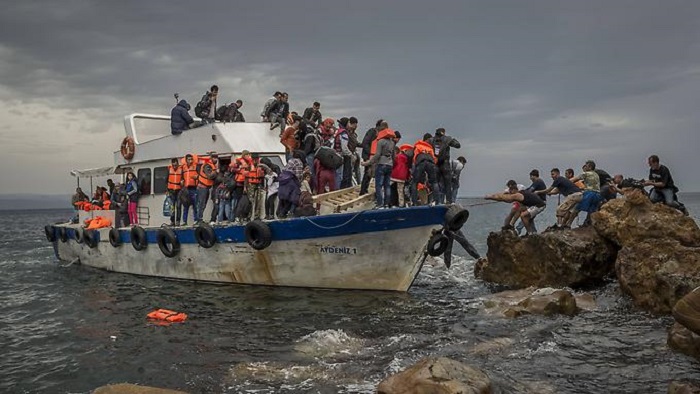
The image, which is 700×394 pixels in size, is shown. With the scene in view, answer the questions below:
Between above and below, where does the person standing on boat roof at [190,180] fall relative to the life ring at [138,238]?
above

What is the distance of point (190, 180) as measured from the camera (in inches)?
575

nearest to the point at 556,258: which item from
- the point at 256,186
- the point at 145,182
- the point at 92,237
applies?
the point at 256,186

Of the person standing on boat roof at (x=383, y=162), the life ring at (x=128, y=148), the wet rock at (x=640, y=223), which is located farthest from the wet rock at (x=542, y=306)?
the life ring at (x=128, y=148)

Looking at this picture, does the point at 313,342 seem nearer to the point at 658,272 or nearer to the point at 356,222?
the point at 356,222

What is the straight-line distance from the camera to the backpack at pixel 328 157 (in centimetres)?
1270

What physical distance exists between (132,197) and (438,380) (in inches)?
520

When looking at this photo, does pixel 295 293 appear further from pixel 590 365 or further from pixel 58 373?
pixel 590 365

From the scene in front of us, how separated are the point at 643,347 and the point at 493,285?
604cm

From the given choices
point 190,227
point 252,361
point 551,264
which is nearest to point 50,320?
point 190,227

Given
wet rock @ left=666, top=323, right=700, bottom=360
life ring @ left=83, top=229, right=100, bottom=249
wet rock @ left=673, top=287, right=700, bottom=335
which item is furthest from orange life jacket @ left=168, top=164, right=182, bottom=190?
wet rock @ left=673, top=287, right=700, bottom=335

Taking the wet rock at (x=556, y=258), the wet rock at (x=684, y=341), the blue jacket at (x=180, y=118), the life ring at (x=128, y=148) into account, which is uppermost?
the blue jacket at (x=180, y=118)

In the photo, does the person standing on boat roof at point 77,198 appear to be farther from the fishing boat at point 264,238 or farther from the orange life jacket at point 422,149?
the orange life jacket at point 422,149

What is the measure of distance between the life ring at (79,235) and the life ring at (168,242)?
4.90 meters

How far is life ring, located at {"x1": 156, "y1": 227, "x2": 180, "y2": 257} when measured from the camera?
46.4ft
